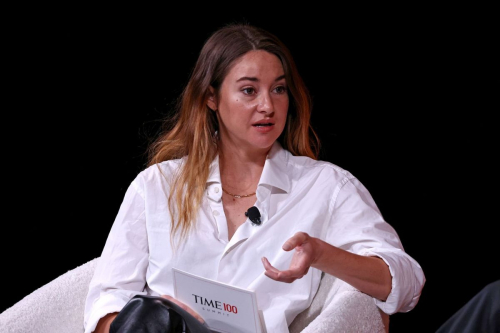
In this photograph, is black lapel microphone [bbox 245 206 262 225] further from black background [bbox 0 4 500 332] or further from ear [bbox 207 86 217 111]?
black background [bbox 0 4 500 332]

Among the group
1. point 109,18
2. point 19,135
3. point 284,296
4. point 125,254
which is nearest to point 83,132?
point 19,135

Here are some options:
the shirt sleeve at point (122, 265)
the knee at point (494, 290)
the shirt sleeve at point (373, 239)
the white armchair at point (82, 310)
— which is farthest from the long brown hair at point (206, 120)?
the knee at point (494, 290)

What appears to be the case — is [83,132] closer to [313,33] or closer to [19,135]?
[19,135]

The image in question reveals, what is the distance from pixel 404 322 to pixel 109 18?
176 cm

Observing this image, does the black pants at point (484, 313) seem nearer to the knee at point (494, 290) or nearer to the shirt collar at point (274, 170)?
the knee at point (494, 290)

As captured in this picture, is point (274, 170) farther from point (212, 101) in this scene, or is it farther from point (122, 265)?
point (122, 265)

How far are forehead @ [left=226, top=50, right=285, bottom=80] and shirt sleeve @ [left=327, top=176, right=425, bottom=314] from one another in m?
0.41

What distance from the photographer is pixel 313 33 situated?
2.91 meters

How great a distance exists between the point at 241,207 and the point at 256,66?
17.7 inches

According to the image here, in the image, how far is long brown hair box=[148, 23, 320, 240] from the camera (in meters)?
2.38

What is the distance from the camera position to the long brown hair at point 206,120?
93.7 inches

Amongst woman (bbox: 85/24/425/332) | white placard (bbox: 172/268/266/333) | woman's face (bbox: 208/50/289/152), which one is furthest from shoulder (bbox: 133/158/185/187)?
white placard (bbox: 172/268/266/333)

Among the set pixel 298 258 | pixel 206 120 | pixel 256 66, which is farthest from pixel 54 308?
pixel 256 66

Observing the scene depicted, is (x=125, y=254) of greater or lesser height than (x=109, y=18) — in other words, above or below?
below
